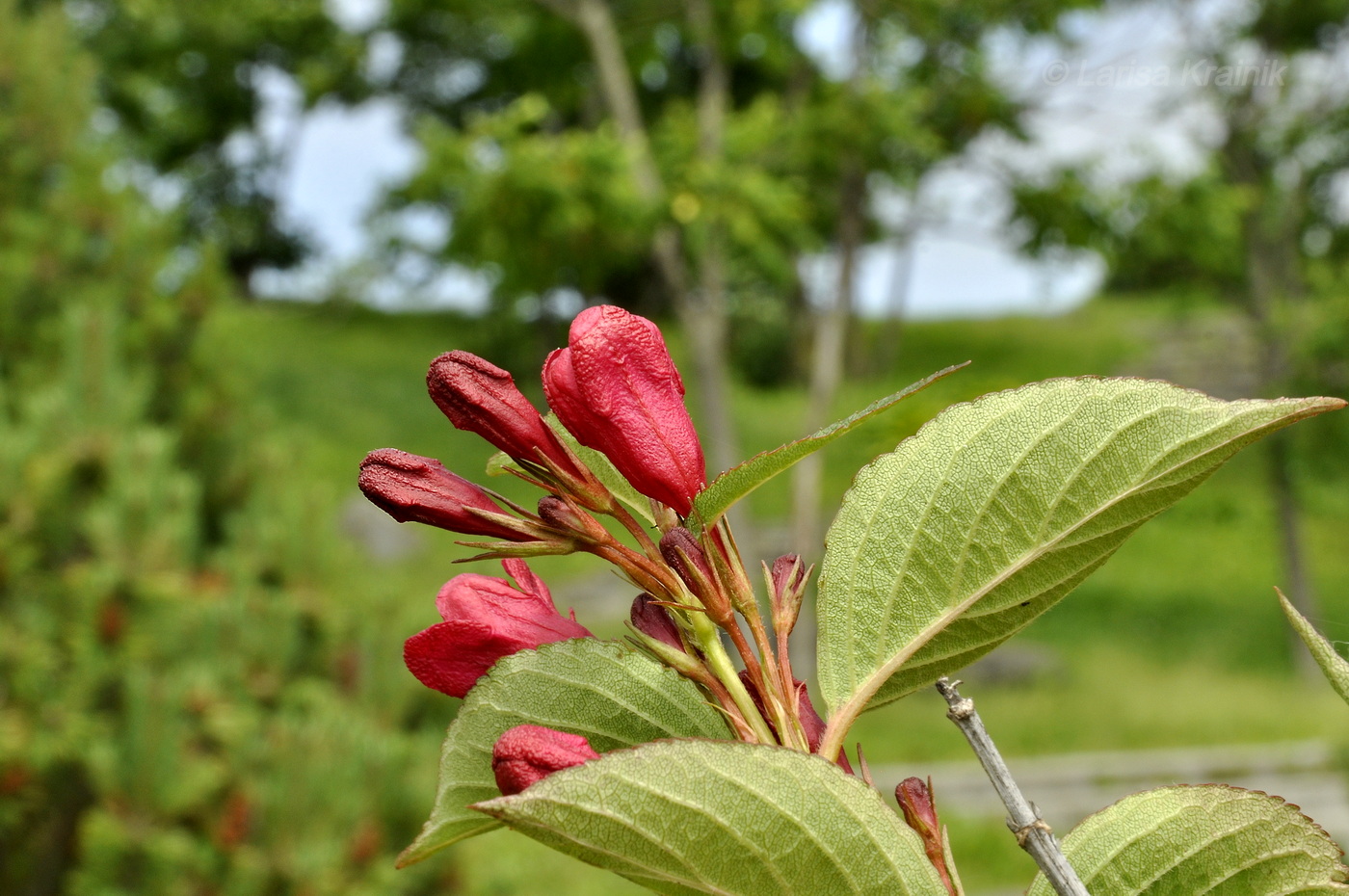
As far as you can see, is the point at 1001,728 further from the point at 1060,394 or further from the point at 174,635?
the point at 1060,394

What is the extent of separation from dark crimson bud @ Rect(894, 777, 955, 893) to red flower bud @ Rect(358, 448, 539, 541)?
0.54 ft

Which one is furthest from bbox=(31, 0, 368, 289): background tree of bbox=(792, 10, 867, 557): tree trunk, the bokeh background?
bbox=(792, 10, 867, 557): tree trunk

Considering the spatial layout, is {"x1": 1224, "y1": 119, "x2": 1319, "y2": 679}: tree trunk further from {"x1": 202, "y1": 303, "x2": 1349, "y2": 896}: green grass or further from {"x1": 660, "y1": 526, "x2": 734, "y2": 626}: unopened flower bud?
{"x1": 660, "y1": 526, "x2": 734, "y2": 626}: unopened flower bud

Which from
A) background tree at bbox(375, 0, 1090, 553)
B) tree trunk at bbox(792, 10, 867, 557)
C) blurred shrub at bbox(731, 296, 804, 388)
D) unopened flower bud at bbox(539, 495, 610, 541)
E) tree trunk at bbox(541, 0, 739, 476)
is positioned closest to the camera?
unopened flower bud at bbox(539, 495, 610, 541)

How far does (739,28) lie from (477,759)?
6175 millimetres

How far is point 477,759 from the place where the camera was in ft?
1.18

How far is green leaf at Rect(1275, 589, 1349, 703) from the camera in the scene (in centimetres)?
33

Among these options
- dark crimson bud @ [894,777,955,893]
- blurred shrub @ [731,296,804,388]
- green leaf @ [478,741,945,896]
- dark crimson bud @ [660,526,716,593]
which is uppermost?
blurred shrub @ [731,296,804,388]

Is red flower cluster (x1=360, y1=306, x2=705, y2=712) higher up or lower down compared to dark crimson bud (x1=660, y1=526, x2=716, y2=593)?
higher up

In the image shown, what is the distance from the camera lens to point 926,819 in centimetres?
38

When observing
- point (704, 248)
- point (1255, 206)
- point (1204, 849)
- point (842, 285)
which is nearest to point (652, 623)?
point (1204, 849)

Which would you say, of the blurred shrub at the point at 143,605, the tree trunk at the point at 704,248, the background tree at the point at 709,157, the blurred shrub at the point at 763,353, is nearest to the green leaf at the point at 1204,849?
the blurred shrub at the point at 143,605

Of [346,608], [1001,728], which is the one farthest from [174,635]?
[1001,728]

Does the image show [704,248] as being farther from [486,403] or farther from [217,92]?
[217,92]
